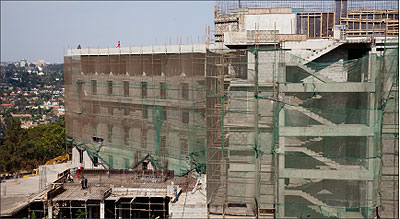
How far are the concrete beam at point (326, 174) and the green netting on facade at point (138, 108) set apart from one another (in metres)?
6.75

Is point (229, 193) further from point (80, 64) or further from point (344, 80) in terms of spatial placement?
point (80, 64)

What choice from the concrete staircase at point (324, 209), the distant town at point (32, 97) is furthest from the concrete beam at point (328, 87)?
the distant town at point (32, 97)

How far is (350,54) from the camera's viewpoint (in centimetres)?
2148

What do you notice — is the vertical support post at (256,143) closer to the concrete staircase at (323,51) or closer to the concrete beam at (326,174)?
the concrete beam at (326,174)

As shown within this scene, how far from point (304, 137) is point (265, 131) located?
1706 mm

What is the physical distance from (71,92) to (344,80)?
20.0 m

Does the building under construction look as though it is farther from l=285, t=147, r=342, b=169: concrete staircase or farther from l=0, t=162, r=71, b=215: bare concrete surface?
l=0, t=162, r=71, b=215: bare concrete surface

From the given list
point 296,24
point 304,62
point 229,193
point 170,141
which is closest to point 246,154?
point 229,193

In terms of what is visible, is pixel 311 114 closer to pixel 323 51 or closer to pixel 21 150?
pixel 323 51

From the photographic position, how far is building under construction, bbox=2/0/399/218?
1770cm

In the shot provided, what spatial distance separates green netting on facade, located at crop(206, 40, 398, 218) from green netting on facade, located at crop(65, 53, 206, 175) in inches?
179

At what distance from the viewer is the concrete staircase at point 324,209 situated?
58.7ft

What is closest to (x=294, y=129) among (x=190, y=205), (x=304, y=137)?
(x=304, y=137)

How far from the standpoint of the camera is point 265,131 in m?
18.9
